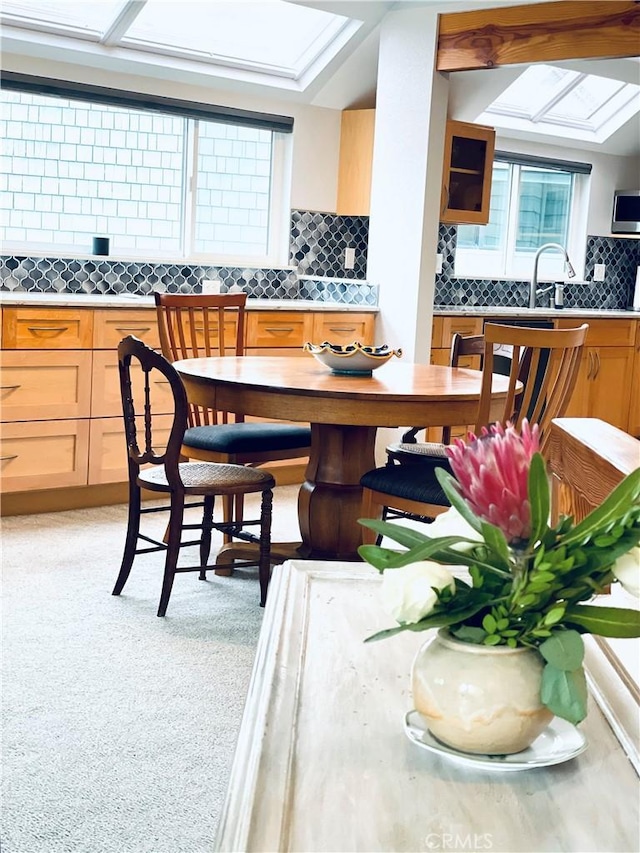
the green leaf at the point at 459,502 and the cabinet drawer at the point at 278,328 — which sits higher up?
the green leaf at the point at 459,502

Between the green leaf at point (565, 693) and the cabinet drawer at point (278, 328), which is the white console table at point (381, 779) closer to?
the green leaf at point (565, 693)

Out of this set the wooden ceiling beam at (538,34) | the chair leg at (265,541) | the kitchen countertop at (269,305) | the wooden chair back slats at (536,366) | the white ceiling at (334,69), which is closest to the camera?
the wooden chair back slats at (536,366)

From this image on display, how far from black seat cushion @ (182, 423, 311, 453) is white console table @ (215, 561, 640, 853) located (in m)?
2.34

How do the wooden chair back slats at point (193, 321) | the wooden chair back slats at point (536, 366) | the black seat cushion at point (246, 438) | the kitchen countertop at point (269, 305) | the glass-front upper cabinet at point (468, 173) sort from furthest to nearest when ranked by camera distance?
1. the glass-front upper cabinet at point (468, 173)
2. the kitchen countertop at point (269, 305)
3. the wooden chair back slats at point (193, 321)
4. the black seat cushion at point (246, 438)
5. the wooden chair back slats at point (536, 366)

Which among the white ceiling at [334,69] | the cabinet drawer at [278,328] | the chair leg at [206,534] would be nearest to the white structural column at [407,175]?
the white ceiling at [334,69]

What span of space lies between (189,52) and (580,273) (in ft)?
11.7

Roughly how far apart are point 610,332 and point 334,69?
2.54 meters

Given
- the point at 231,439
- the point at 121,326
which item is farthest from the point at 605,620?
the point at 121,326

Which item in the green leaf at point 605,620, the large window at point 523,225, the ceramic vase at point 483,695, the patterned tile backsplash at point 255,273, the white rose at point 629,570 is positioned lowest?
the ceramic vase at point 483,695

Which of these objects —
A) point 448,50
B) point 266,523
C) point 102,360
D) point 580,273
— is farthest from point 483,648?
point 580,273

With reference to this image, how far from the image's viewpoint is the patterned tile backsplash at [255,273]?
5031 millimetres

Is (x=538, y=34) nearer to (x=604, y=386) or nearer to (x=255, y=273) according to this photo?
(x=255, y=273)

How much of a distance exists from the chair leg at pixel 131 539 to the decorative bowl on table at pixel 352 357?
30.0 inches

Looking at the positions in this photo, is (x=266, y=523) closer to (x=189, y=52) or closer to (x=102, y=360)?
(x=102, y=360)
